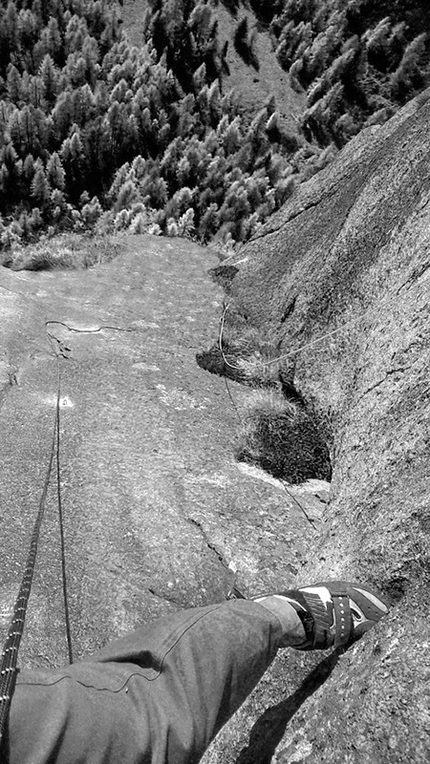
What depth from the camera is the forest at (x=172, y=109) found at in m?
21.1

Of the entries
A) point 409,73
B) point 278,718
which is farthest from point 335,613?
point 409,73

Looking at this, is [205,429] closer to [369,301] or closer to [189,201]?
[369,301]

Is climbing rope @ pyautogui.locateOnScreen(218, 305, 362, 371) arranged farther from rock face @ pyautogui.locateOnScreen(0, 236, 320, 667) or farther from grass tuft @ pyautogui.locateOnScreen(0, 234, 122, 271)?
grass tuft @ pyautogui.locateOnScreen(0, 234, 122, 271)

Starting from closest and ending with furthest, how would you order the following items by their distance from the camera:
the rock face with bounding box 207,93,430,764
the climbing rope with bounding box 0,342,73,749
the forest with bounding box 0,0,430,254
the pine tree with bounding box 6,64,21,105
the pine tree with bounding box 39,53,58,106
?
the climbing rope with bounding box 0,342,73,749
the rock face with bounding box 207,93,430,764
the forest with bounding box 0,0,430,254
the pine tree with bounding box 6,64,21,105
the pine tree with bounding box 39,53,58,106

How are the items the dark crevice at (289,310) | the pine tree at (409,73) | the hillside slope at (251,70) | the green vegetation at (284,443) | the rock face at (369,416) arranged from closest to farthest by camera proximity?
the rock face at (369,416), the green vegetation at (284,443), the dark crevice at (289,310), the hillside slope at (251,70), the pine tree at (409,73)

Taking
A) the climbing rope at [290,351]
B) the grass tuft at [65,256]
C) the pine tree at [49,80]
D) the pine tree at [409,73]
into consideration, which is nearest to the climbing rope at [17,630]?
the climbing rope at [290,351]

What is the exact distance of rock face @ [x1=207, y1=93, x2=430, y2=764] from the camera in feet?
8.07

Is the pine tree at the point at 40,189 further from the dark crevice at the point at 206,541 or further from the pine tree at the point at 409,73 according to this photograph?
the pine tree at the point at 409,73

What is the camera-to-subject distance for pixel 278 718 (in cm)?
285

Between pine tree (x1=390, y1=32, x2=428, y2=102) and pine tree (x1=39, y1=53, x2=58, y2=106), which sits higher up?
pine tree (x1=390, y1=32, x2=428, y2=102)

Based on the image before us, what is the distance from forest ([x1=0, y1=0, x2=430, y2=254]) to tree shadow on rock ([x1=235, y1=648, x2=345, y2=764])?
53.1 ft

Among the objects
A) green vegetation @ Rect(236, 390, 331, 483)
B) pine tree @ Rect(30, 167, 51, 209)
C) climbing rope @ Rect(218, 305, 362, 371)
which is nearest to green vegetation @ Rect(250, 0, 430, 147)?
pine tree @ Rect(30, 167, 51, 209)

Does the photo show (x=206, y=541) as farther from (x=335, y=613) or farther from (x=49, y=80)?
(x=49, y=80)

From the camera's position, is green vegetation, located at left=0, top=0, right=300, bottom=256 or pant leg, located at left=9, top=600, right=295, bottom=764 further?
green vegetation, located at left=0, top=0, right=300, bottom=256
